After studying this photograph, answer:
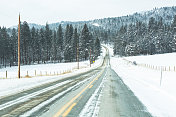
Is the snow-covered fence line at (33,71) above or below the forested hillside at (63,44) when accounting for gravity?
below

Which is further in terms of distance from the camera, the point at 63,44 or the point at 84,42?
the point at 63,44

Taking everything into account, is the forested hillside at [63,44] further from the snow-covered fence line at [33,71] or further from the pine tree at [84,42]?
the snow-covered fence line at [33,71]

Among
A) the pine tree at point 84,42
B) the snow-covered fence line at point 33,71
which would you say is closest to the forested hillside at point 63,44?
the pine tree at point 84,42

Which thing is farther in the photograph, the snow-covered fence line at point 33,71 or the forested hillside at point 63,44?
the forested hillside at point 63,44

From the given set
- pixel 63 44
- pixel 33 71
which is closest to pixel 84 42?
pixel 63 44

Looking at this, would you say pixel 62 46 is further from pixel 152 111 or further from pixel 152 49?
pixel 152 111

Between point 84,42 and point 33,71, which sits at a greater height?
point 84,42

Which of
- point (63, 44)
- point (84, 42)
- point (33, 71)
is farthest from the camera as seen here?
point (63, 44)

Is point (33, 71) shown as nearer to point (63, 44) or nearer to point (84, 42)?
point (84, 42)

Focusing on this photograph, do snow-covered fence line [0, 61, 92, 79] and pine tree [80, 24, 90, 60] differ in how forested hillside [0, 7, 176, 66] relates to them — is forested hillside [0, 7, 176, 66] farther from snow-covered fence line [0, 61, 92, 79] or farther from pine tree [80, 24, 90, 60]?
snow-covered fence line [0, 61, 92, 79]

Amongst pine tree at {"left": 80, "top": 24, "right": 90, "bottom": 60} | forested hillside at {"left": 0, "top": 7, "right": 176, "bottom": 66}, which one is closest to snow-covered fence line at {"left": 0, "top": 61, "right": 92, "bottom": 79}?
forested hillside at {"left": 0, "top": 7, "right": 176, "bottom": 66}

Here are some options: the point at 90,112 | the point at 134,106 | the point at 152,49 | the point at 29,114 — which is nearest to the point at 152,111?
the point at 134,106

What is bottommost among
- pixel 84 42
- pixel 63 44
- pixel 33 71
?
pixel 33 71

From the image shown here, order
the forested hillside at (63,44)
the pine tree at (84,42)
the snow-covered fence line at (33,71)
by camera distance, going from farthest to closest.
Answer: the pine tree at (84,42)
the forested hillside at (63,44)
the snow-covered fence line at (33,71)
